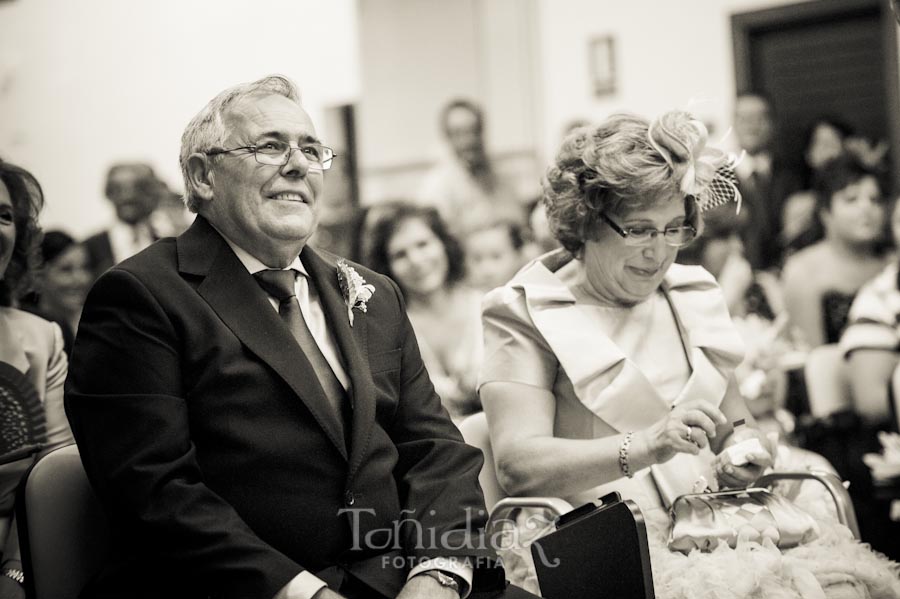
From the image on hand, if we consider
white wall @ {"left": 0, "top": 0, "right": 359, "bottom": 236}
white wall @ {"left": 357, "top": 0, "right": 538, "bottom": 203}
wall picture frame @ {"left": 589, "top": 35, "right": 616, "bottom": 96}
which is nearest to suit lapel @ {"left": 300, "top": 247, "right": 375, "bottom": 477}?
white wall @ {"left": 0, "top": 0, "right": 359, "bottom": 236}

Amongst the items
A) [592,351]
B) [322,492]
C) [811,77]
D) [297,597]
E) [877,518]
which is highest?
[811,77]

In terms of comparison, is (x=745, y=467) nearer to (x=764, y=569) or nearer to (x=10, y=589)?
(x=764, y=569)

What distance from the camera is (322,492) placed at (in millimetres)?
2012

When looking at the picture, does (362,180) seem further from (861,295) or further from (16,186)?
(16,186)

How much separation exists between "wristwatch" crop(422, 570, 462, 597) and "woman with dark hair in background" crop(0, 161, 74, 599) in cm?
101

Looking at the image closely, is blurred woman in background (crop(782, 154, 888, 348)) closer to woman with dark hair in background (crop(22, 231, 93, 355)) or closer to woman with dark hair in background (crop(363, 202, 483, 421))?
woman with dark hair in background (crop(363, 202, 483, 421))

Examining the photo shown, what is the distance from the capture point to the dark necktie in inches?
82.6

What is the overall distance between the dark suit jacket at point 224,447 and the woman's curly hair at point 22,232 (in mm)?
747

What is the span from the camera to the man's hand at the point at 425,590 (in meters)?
2.00

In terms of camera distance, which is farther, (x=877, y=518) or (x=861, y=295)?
(x=861, y=295)

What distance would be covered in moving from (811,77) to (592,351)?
671 centimetres

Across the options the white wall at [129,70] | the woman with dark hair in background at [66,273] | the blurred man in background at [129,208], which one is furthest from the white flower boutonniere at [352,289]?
the white wall at [129,70]

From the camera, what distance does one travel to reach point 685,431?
2227 mm

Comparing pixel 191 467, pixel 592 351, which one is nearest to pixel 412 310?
pixel 592 351
